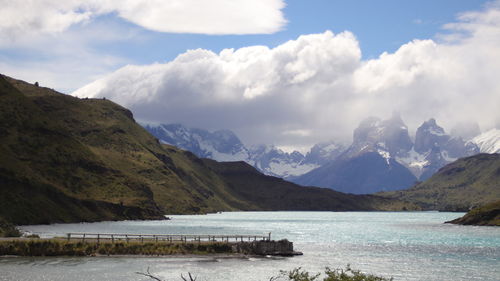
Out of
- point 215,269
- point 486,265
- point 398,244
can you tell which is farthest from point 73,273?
point 398,244

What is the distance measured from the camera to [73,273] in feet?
299

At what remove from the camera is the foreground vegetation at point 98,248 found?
364ft

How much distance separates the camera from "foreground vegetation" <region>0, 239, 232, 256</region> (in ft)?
364

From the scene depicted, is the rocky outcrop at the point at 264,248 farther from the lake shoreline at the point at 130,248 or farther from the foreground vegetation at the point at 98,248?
the foreground vegetation at the point at 98,248

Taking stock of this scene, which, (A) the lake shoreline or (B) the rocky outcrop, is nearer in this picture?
(A) the lake shoreline

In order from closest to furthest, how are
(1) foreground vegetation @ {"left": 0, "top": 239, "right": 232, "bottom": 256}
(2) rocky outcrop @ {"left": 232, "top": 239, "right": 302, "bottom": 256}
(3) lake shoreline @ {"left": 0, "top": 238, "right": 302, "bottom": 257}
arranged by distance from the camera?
(1) foreground vegetation @ {"left": 0, "top": 239, "right": 232, "bottom": 256}
(3) lake shoreline @ {"left": 0, "top": 238, "right": 302, "bottom": 257}
(2) rocky outcrop @ {"left": 232, "top": 239, "right": 302, "bottom": 256}

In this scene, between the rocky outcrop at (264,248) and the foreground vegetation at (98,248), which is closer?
the foreground vegetation at (98,248)

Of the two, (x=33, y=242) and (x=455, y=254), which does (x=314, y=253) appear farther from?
(x=33, y=242)

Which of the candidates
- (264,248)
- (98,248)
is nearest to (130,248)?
(98,248)

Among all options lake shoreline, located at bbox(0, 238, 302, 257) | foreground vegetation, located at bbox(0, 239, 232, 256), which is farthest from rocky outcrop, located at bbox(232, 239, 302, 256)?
foreground vegetation, located at bbox(0, 239, 232, 256)

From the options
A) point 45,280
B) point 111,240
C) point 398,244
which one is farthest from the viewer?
point 398,244

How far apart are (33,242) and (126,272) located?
27.3 meters

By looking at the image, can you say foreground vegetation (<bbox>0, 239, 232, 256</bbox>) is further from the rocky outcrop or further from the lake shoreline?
the rocky outcrop

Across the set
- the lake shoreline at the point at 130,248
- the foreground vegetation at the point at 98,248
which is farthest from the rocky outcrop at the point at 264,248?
the foreground vegetation at the point at 98,248
